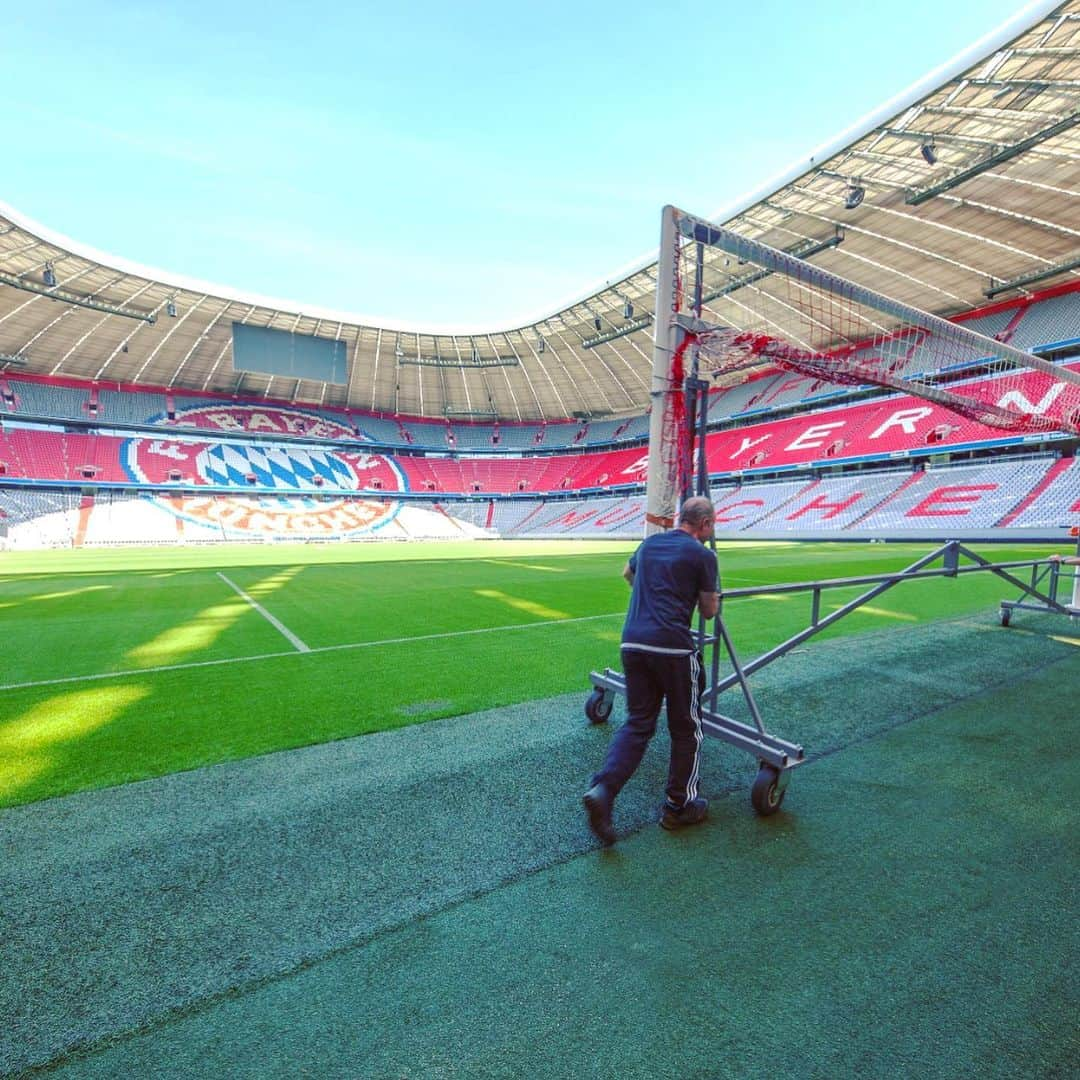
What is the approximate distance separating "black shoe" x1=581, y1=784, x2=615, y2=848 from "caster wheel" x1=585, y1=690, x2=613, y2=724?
5.47 feet

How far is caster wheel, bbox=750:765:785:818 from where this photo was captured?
10.3 ft

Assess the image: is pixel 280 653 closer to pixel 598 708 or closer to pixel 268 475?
pixel 598 708

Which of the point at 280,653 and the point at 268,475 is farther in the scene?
the point at 268,475

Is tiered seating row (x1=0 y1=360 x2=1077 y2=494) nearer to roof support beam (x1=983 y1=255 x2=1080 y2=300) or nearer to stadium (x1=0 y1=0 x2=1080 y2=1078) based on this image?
roof support beam (x1=983 y1=255 x2=1080 y2=300)

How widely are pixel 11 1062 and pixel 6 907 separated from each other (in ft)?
3.41

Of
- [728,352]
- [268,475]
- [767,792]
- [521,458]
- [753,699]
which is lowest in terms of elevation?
A: [767,792]

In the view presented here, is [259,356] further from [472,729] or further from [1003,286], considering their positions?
[1003,286]

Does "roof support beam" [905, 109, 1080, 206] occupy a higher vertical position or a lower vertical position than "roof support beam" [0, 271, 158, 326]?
higher

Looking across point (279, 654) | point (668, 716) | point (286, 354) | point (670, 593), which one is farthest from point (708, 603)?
point (286, 354)

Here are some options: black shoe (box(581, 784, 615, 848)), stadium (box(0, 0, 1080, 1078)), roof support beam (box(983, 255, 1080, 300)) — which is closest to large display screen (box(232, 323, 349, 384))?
stadium (box(0, 0, 1080, 1078))

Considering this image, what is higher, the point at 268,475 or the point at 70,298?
the point at 70,298

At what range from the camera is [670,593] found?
305 centimetres

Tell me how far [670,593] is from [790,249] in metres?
32.1

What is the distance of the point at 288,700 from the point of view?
527cm
